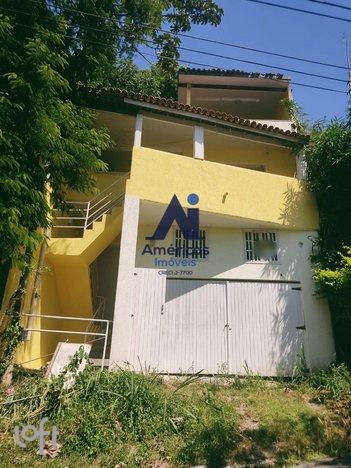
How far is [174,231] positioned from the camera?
1016 centimetres

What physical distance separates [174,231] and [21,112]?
16.4 ft

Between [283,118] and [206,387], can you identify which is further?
[283,118]

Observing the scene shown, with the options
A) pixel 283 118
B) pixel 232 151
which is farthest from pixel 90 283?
pixel 283 118

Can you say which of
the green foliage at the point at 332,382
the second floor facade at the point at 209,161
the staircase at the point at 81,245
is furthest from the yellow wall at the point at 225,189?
the green foliage at the point at 332,382

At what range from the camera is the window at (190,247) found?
394 inches

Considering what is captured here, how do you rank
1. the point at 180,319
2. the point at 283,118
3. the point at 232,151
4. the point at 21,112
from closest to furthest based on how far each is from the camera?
the point at 21,112, the point at 180,319, the point at 232,151, the point at 283,118

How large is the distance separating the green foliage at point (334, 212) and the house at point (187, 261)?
0.30 metres

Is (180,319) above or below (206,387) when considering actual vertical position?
above

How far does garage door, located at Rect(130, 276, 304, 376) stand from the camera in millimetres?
8695

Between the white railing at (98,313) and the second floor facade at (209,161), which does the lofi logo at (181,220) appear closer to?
the second floor facade at (209,161)

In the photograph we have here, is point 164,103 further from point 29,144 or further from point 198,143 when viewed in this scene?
point 29,144

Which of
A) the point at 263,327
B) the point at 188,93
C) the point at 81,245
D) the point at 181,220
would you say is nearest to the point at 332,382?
the point at 263,327

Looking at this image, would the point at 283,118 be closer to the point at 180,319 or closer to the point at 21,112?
the point at 180,319

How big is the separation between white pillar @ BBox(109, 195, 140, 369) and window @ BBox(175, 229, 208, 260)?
65.7 inches
